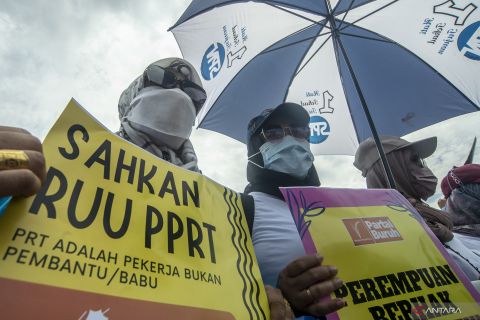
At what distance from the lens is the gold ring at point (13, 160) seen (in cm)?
58

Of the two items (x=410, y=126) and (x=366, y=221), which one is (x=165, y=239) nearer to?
(x=366, y=221)

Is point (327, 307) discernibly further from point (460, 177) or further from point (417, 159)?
point (460, 177)

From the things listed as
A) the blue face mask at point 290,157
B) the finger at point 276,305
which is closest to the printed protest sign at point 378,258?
the finger at point 276,305

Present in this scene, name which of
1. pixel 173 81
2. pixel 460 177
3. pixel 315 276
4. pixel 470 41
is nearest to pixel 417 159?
pixel 460 177

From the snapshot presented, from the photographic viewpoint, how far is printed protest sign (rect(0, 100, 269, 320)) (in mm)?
584

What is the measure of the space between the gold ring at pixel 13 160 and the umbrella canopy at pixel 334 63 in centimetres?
302

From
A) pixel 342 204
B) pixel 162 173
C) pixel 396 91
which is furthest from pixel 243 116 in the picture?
pixel 162 173

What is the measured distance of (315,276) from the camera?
97 centimetres

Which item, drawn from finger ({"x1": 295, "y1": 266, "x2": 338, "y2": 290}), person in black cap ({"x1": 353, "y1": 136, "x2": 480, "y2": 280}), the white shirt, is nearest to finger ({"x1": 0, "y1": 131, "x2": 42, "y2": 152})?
finger ({"x1": 295, "y1": 266, "x2": 338, "y2": 290})

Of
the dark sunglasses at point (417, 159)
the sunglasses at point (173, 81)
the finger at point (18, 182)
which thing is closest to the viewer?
the finger at point (18, 182)

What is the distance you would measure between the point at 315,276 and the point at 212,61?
3034mm

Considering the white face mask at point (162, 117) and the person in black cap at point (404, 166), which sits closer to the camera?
the white face mask at point (162, 117)

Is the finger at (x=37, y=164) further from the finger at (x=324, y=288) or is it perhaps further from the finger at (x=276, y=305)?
the finger at (x=324, y=288)

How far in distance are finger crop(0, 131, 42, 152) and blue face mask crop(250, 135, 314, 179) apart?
4.90ft
